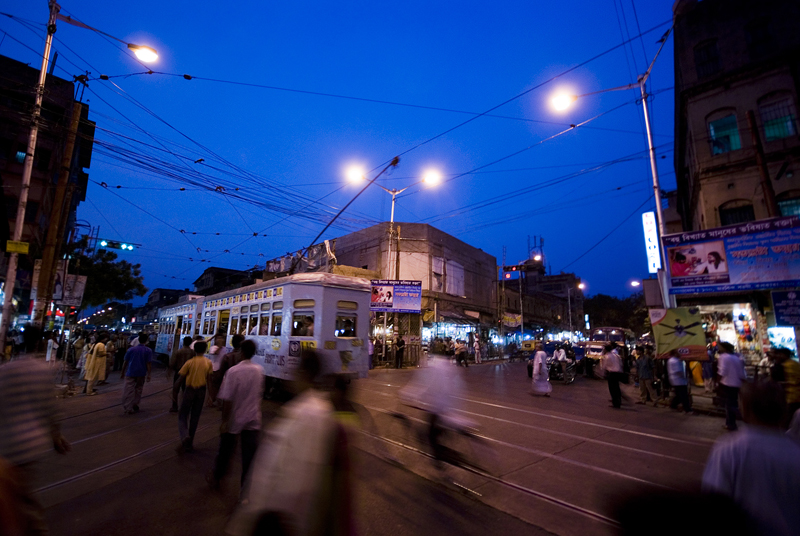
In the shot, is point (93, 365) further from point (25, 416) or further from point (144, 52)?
point (25, 416)

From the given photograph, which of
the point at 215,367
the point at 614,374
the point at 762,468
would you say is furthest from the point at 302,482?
the point at 614,374

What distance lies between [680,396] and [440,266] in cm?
2244

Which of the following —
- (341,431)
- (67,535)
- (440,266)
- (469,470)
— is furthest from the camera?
(440,266)

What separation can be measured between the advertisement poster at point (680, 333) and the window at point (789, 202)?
7904 mm

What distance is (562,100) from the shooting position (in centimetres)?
1208

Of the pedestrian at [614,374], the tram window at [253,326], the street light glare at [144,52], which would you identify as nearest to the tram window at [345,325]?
the tram window at [253,326]

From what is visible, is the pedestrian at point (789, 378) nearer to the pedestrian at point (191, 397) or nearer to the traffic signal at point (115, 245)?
the pedestrian at point (191, 397)

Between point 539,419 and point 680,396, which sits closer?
point 539,419

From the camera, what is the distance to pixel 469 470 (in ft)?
19.4

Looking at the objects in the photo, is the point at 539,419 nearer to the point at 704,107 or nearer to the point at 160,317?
the point at 704,107

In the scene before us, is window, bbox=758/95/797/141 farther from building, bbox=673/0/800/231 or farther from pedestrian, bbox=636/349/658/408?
pedestrian, bbox=636/349/658/408

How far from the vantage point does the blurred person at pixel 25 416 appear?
3029 mm

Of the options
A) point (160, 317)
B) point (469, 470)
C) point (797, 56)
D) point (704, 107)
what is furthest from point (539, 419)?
point (160, 317)

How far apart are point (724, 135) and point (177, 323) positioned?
27.5 meters
